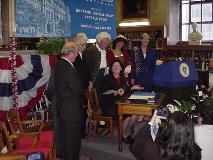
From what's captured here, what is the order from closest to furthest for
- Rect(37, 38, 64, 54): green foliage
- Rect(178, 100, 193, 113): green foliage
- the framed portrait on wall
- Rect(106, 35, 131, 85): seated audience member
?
Rect(178, 100, 193, 113): green foliage < Rect(37, 38, 64, 54): green foliage < Rect(106, 35, 131, 85): seated audience member < the framed portrait on wall

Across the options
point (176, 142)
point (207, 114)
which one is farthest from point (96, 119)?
point (176, 142)

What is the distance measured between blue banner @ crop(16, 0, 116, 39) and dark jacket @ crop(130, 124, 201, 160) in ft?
6.60

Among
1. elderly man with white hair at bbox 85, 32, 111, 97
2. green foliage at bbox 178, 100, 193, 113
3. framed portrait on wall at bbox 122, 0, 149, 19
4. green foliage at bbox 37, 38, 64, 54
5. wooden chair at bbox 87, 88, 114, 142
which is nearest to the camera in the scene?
green foliage at bbox 178, 100, 193, 113

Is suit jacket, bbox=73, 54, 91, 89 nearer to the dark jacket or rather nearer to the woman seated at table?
the woman seated at table

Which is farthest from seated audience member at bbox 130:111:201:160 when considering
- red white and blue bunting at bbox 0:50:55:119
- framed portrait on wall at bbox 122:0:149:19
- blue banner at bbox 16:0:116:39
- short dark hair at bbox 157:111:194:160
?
framed portrait on wall at bbox 122:0:149:19

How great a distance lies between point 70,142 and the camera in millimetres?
4395

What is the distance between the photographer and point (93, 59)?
6109 millimetres

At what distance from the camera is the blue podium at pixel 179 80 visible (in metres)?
5.73

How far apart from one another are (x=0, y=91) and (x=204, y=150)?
3.06 m

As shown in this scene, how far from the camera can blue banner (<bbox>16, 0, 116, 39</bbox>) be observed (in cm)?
409

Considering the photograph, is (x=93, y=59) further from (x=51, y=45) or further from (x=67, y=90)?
(x=67, y=90)

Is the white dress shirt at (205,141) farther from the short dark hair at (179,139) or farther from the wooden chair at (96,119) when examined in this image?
the wooden chair at (96,119)

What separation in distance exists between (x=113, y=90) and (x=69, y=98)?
1582 mm

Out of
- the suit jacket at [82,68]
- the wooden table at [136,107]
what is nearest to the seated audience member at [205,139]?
the wooden table at [136,107]
